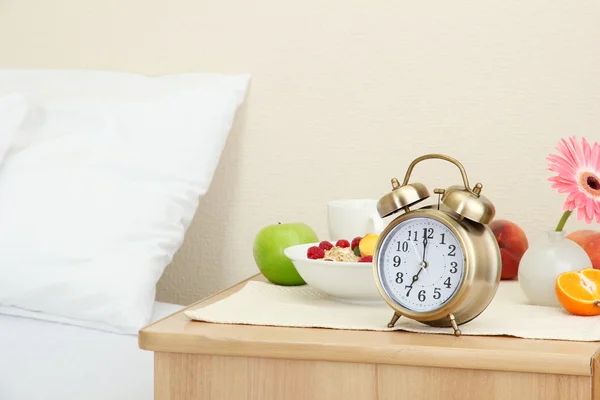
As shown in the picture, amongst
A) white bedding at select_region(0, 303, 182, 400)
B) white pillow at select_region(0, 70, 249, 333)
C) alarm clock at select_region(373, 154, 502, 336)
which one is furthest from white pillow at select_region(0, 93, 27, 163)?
alarm clock at select_region(373, 154, 502, 336)

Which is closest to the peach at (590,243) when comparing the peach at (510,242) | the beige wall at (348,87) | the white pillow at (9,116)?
the peach at (510,242)

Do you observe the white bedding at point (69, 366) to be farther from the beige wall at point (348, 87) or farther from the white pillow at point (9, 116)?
the beige wall at point (348, 87)

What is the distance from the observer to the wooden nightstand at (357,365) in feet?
2.66

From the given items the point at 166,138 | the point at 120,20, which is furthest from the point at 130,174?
the point at 120,20

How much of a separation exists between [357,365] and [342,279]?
7.6 inches

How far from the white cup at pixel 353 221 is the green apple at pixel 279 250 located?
0.05 meters

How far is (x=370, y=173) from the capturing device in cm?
153

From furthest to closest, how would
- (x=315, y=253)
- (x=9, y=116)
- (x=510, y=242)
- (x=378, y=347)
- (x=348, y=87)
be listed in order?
(x=348, y=87)
(x=9, y=116)
(x=510, y=242)
(x=315, y=253)
(x=378, y=347)

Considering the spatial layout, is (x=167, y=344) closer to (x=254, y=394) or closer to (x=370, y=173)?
(x=254, y=394)

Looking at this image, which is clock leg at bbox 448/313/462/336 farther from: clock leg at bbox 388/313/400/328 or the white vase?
the white vase

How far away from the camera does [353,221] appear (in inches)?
48.9

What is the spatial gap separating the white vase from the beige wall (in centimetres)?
40

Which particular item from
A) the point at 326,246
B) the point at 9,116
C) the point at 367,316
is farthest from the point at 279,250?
the point at 9,116

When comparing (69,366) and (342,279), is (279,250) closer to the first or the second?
(342,279)
